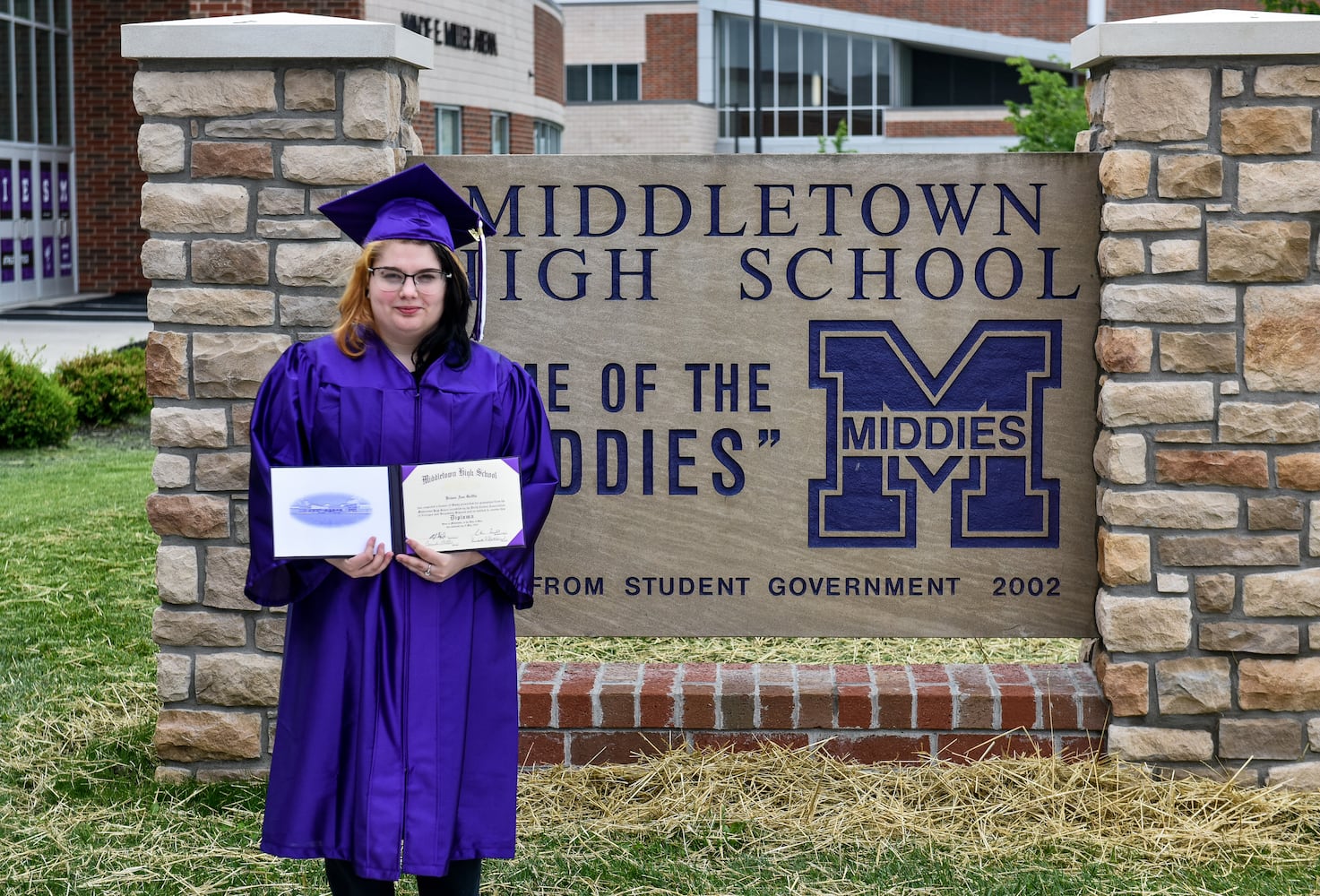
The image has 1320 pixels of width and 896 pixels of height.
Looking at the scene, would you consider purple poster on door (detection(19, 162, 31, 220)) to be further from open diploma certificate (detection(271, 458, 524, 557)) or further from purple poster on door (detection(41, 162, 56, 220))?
open diploma certificate (detection(271, 458, 524, 557))

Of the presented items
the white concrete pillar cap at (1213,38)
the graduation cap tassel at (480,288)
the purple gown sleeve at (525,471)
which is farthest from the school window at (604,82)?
the purple gown sleeve at (525,471)

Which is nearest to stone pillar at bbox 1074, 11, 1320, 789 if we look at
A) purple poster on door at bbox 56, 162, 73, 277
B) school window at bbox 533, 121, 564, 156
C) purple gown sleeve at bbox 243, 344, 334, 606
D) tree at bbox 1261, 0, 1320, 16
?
purple gown sleeve at bbox 243, 344, 334, 606

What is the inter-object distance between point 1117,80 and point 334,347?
8.30 ft

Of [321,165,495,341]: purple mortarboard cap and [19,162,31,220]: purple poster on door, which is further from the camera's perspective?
[19,162,31,220]: purple poster on door

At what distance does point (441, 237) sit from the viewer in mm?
3191

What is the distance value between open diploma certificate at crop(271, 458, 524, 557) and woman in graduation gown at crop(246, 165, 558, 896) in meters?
0.04

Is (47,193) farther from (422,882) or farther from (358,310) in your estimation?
(422,882)

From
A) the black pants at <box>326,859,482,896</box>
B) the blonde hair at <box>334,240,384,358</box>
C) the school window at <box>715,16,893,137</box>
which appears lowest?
the black pants at <box>326,859,482,896</box>

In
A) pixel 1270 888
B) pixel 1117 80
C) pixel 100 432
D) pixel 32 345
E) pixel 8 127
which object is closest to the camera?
pixel 1270 888

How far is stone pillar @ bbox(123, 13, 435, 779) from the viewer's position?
179 inches

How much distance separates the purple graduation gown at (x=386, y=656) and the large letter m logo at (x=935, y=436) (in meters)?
1.80

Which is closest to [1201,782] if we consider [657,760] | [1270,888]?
[1270,888]

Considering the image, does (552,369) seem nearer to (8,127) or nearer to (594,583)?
(594,583)

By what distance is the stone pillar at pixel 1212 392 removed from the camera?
14.6ft
